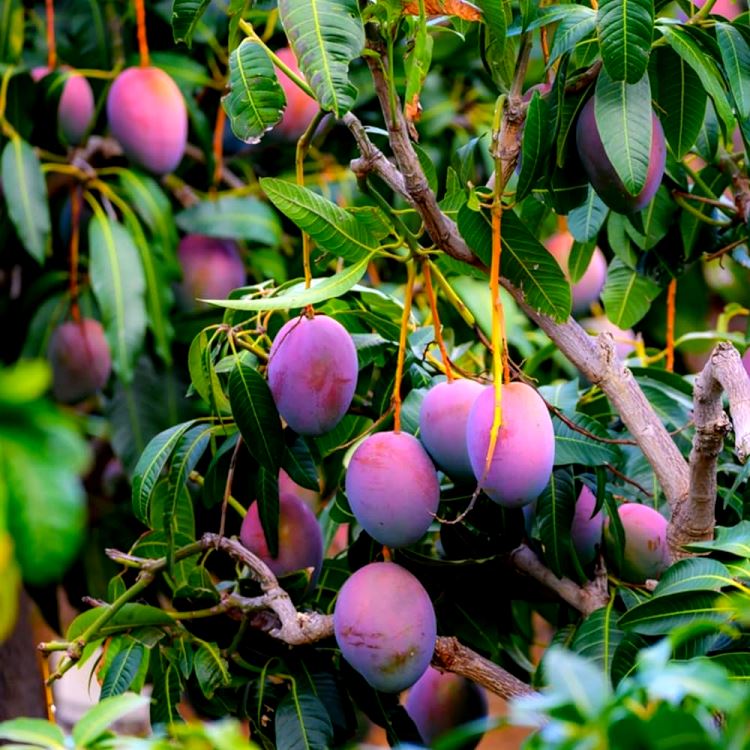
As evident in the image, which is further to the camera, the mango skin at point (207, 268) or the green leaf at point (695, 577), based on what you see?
the mango skin at point (207, 268)

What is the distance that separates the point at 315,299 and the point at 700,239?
1.52 ft

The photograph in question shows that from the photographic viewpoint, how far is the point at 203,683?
29.9 inches

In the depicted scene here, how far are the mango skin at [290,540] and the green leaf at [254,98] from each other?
0.26 metres

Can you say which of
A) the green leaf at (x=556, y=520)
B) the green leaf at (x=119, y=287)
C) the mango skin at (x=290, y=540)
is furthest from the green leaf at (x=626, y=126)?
the green leaf at (x=119, y=287)

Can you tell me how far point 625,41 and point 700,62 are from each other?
8 centimetres

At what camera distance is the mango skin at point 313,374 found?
0.75 metres

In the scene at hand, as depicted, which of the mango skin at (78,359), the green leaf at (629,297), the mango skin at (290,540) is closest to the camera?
the mango skin at (290,540)

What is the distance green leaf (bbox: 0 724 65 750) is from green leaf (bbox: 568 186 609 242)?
58 cm

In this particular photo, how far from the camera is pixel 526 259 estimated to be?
27.7 inches

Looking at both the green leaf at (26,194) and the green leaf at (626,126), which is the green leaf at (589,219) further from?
the green leaf at (26,194)

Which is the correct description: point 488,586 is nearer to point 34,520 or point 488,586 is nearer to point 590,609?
point 590,609

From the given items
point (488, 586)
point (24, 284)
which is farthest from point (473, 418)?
point (24, 284)

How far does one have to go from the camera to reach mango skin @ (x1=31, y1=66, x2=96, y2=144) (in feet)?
4.60

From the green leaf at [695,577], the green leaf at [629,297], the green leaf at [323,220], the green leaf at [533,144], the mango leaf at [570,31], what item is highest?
the mango leaf at [570,31]
